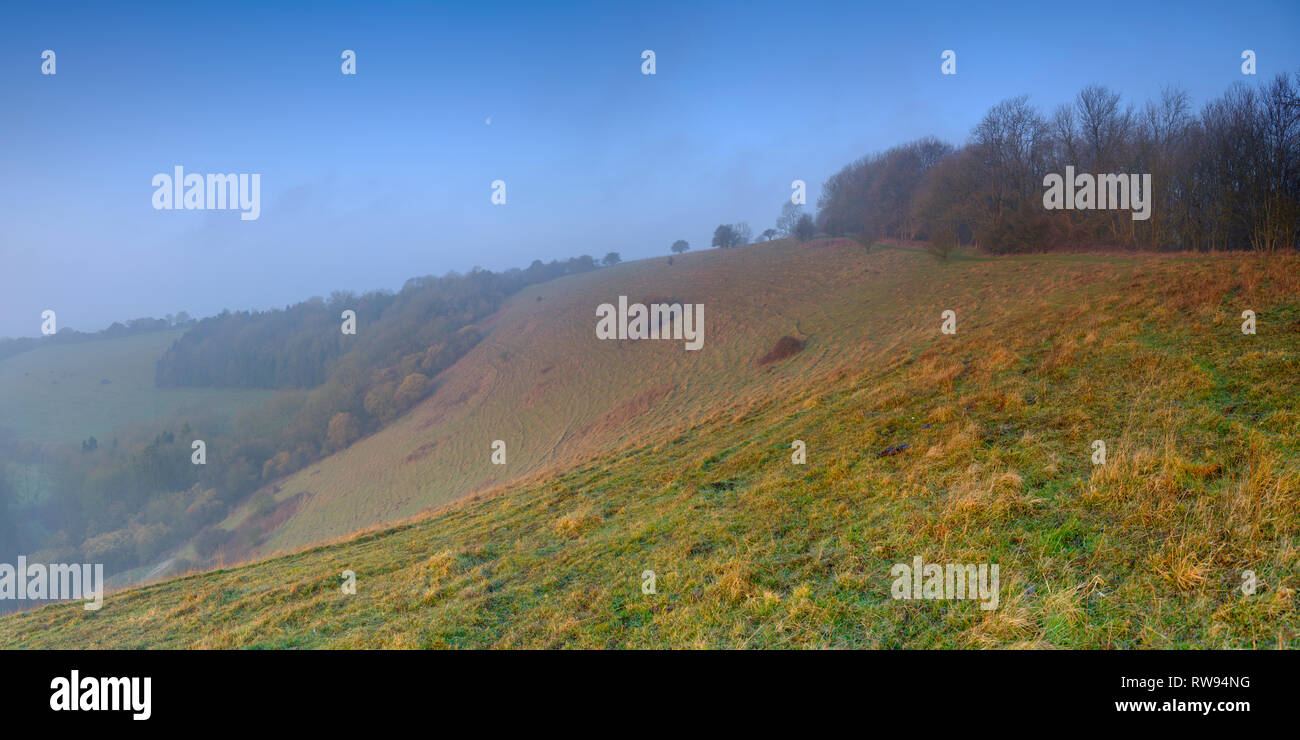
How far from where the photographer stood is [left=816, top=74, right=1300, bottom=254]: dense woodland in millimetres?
29016

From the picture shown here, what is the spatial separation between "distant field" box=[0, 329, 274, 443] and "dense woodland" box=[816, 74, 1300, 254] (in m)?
103

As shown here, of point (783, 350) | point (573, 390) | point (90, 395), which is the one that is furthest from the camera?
point (90, 395)

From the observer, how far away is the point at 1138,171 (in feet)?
120

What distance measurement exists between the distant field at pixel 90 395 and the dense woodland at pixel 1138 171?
103m

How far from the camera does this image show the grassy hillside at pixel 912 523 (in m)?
3.88

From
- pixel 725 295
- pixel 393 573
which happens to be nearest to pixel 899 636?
pixel 393 573

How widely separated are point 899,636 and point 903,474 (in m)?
4.14

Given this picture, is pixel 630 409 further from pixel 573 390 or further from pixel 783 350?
pixel 573 390

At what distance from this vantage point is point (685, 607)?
4.83m

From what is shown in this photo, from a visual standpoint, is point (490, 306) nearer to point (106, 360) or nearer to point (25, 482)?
point (25, 482)

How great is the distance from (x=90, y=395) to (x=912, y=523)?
121801 millimetres
